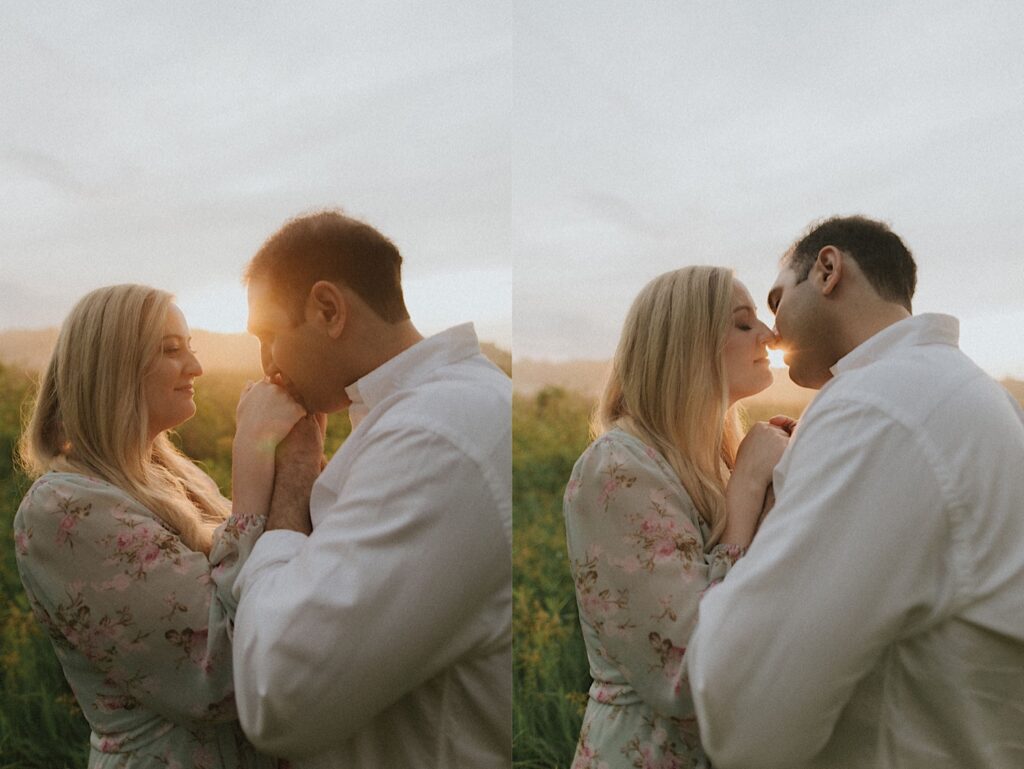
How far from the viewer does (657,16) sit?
2867 millimetres

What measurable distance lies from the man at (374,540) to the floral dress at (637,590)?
16cm

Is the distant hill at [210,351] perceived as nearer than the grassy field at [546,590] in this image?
Yes

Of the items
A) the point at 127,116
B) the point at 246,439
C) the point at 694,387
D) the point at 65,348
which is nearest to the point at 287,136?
the point at 127,116

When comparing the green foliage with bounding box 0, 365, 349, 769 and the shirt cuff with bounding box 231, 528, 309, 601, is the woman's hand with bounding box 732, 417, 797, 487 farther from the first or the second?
the green foliage with bounding box 0, 365, 349, 769

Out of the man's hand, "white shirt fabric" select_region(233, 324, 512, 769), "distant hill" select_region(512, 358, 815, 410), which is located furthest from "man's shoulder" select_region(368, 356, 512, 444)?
"distant hill" select_region(512, 358, 815, 410)

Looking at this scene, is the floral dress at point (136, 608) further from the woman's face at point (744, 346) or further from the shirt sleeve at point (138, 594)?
the woman's face at point (744, 346)

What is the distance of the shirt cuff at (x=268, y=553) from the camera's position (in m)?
1.29

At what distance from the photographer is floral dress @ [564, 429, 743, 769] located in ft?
4.50

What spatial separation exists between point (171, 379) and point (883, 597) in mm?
1152

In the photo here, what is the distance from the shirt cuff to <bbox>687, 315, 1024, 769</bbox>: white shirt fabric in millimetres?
541

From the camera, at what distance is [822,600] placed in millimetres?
1114

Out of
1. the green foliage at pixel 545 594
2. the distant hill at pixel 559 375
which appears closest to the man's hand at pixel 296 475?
the green foliage at pixel 545 594

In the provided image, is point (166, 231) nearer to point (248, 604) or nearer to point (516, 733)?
point (248, 604)

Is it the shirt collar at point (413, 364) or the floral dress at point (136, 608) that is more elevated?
the shirt collar at point (413, 364)
